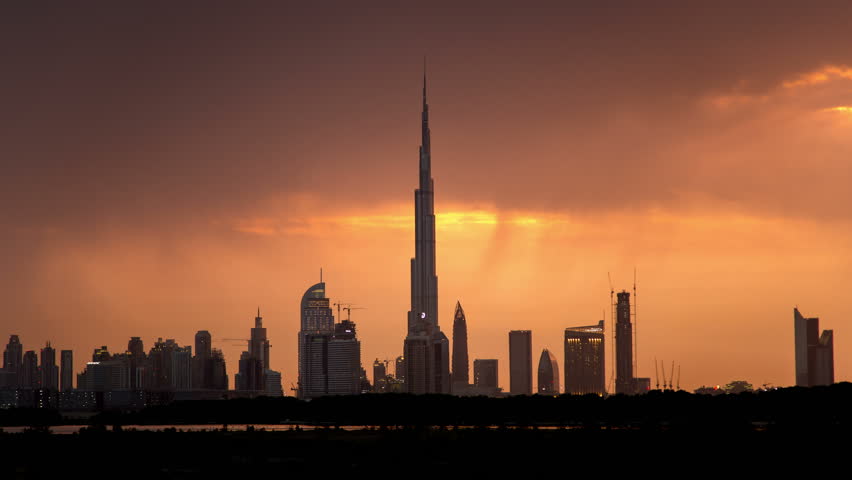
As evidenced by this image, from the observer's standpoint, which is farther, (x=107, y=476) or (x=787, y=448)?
(x=787, y=448)

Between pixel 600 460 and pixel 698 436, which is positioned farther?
pixel 698 436

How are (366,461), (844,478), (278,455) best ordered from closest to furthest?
1. (844,478)
2. (366,461)
3. (278,455)

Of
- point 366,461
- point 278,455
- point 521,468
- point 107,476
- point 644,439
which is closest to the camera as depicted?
point 107,476

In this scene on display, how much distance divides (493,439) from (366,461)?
43022mm

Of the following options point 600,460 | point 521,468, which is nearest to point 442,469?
point 521,468

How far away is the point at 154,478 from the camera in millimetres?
134125

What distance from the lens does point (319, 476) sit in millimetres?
134750

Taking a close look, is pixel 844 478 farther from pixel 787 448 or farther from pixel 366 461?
pixel 366 461

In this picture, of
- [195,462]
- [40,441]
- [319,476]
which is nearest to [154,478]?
[319,476]

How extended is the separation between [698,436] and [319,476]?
80347 millimetres

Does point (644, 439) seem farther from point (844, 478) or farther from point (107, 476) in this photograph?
point (107, 476)

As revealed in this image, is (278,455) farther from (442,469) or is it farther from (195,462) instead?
(442,469)

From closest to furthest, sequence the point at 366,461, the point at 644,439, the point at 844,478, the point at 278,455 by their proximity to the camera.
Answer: the point at 844,478, the point at 366,461, the point at 278,455, the point at 644,439

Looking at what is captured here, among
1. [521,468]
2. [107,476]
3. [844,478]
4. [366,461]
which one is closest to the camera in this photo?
[844,478]
